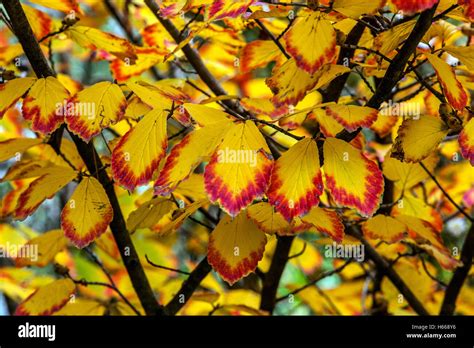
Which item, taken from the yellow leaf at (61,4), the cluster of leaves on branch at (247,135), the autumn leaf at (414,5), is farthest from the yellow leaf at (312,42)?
the yellow leaf at (61,4)

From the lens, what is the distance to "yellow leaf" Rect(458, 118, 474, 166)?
517 millimetres

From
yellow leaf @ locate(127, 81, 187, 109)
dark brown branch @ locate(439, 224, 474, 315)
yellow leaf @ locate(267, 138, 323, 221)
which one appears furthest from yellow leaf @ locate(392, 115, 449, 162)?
dark brown branch @ locate(439, 224, 474, 315)

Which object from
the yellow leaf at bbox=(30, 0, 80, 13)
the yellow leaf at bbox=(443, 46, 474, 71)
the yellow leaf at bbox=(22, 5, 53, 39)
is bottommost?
the yellow leaf at bbox=(22, 5, 53, 39)

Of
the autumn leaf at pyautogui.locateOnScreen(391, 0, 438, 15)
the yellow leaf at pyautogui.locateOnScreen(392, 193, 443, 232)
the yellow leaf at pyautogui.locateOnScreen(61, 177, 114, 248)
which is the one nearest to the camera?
the autumn leaf at pyautogui.locateOnScreen(391, 0, 438, 15)

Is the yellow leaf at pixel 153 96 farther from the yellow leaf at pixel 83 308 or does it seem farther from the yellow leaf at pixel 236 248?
the yellow leaf at pixel 83 308

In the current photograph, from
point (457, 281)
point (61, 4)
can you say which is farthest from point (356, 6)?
point (457, 281)

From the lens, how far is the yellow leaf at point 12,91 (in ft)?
1.92

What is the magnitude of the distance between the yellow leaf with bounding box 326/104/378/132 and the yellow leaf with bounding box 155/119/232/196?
0.31 feet

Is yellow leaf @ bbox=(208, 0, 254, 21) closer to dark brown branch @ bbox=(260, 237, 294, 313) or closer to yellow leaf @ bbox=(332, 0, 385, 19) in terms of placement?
yellow leaf @ bbox=(332, 0, 385, 19)

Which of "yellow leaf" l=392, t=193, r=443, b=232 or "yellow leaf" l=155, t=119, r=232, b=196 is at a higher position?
"yellow leaf" l=155, t=119, r=232, b=196

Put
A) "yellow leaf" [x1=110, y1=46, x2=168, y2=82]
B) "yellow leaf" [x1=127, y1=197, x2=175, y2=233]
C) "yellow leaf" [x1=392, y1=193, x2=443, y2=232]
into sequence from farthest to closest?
"yellow leaf" [x1=392, y1=193, x2=443, y2=232] → "yellow leaf" [x1=110, y1=46, x2=168, y2=82] → "yellow leaf" [x1=127, y1=197, x2=175, y2=233]

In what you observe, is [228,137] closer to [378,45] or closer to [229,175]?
[229,175]

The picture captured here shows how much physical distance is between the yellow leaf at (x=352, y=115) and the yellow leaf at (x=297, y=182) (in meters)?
0.03

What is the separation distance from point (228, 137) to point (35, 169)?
300 millimetres
